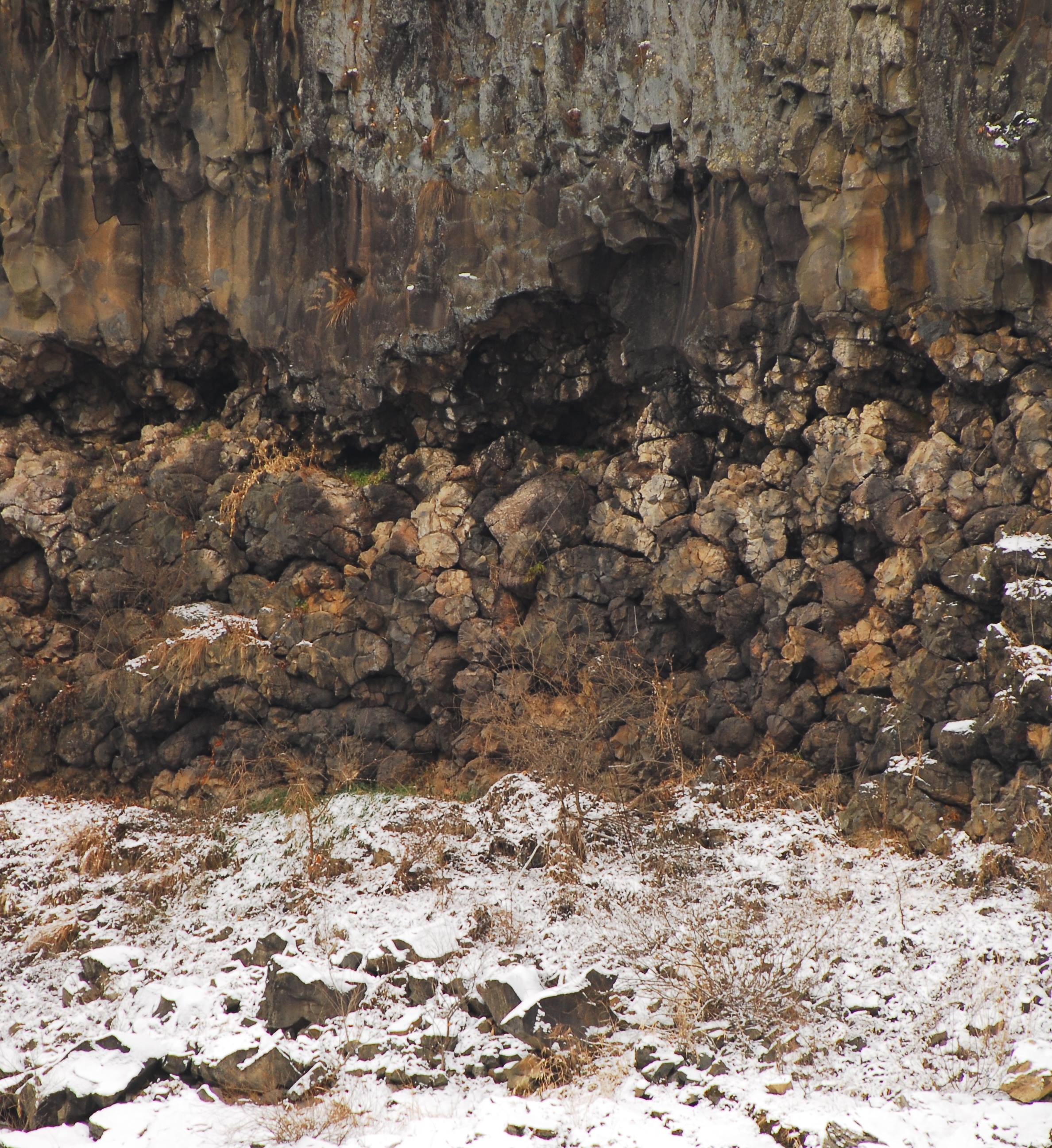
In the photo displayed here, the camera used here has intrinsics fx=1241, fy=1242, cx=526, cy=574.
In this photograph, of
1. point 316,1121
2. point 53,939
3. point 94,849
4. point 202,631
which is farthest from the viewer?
point 202,631

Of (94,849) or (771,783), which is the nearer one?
(771,783)

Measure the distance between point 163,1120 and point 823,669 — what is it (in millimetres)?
5617

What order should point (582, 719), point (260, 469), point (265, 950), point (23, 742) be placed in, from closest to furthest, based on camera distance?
1. point (265, 950)
2. point (582, 719)
3. point (23, 742)
4. point (260, 469)

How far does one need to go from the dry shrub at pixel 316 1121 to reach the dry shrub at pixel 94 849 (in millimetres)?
3882

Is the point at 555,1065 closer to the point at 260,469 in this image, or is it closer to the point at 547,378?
the point at 547,378

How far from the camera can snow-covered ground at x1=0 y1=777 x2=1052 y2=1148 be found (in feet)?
22.7

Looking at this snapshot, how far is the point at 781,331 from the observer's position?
32.4 ft

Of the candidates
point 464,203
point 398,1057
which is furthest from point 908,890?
point 464,203

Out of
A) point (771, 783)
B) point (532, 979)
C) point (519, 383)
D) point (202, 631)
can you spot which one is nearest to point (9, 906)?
point (202, 631)

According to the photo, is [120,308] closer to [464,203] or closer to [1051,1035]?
[464,203]

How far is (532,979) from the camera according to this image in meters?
8.01

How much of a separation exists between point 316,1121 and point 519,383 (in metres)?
6.97

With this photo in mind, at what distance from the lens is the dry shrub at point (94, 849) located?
1055cm

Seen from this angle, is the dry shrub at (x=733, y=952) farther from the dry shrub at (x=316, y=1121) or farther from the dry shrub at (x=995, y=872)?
the dry shrub at (x=316, y=1121)
